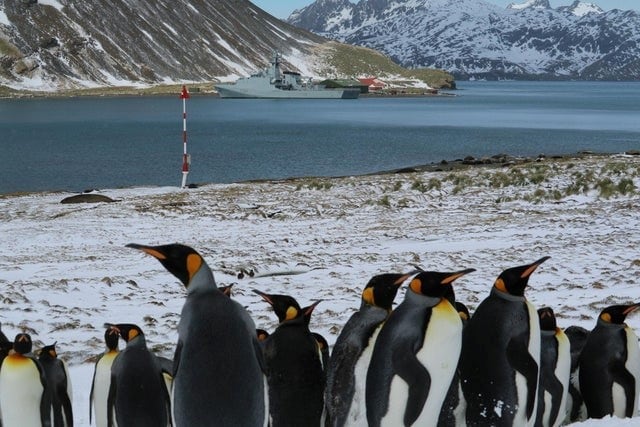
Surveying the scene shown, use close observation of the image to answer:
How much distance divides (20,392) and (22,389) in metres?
0.02

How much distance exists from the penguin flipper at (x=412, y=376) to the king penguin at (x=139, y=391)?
1.54 m

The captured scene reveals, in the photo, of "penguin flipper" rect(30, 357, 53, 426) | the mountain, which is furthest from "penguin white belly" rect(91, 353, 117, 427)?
the mountain

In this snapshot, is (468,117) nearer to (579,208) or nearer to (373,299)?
(579,208)

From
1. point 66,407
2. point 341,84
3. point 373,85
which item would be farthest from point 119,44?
point 66,407

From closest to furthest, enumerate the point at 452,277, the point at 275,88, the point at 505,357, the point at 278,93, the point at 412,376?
the point at 452,277 < the point at 412,376 < the point at 505,357 < the point at 275,88 < the point at 278,93

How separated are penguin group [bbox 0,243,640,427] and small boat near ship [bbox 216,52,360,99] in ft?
402

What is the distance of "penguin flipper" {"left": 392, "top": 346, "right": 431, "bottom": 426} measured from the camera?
13.5 ft

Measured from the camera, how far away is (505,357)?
4.38 metres

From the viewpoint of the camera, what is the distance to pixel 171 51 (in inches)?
5699

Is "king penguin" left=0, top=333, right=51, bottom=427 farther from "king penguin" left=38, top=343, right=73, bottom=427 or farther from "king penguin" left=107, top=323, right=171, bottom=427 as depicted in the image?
"king penguin" left=107, top=323, right=171, bottom=427

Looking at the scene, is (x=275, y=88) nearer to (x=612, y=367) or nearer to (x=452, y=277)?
(x=612, y=367)

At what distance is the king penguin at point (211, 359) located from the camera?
3.72 m

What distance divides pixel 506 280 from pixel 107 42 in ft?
460

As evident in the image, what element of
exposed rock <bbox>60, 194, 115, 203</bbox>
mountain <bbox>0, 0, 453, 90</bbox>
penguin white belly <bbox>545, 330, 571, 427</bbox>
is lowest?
exposed rock <bbox>60, 194, 115, 203</bbox>
